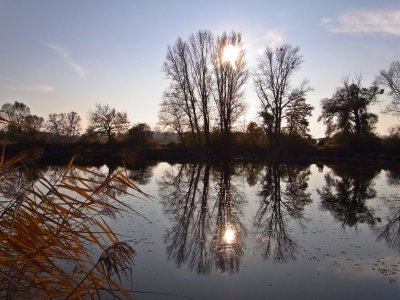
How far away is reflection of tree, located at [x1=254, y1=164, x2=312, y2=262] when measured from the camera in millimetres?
6355

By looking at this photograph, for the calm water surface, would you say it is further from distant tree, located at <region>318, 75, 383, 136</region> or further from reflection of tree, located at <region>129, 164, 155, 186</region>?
distant tree, located at <region>318, 75, 383, 136</region>

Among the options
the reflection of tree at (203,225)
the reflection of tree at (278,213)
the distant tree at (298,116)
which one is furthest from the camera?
the distant tree at (298,116)

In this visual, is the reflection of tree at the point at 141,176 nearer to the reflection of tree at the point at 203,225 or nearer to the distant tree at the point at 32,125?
the reflection of tree at the point at 203,225

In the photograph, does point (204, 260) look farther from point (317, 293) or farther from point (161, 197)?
point (161, 197)

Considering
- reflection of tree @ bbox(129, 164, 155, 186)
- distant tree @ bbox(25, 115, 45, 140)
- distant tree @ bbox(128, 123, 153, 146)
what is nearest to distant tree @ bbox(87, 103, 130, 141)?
distant tree @ bbox(128, 123, 153, 146)

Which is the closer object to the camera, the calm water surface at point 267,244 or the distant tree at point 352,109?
the calm water surface at point 267,244

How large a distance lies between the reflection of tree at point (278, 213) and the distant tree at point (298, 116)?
14782mm

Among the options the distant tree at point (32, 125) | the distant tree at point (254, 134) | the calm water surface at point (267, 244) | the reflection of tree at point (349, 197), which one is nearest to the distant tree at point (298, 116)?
the distant tree at point (254, 134)

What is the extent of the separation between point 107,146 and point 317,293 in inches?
1199

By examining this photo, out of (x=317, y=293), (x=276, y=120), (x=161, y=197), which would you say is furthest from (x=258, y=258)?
(x=276, y=120)

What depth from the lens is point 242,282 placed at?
4.79m

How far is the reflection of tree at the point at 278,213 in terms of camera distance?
20.9 ft

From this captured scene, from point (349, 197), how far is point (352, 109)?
2229 centimetres

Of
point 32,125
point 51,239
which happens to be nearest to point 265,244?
point 32,125
